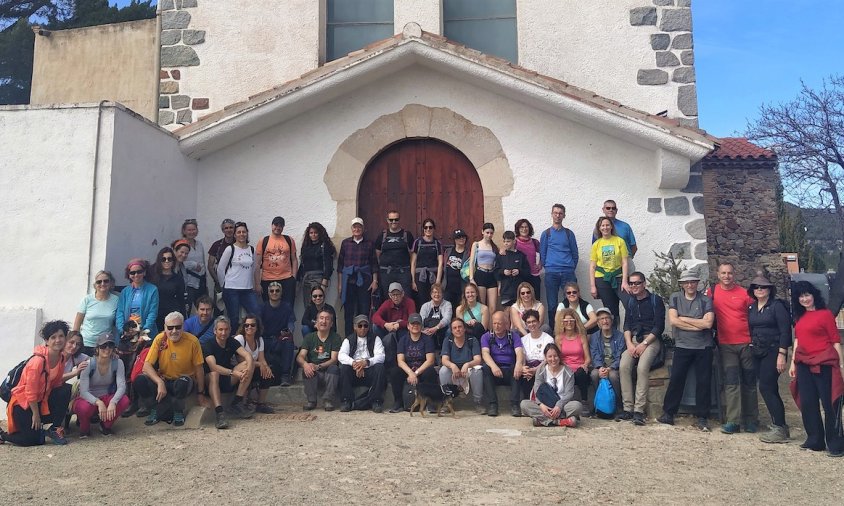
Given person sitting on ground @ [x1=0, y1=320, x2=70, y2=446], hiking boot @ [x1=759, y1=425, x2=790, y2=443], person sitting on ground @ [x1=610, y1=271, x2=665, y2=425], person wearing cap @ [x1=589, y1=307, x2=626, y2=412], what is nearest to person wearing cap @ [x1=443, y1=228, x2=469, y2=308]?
person wearing cap @ [x1=589, y1=307, x2=626, y2=412]

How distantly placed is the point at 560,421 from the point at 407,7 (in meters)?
5.51

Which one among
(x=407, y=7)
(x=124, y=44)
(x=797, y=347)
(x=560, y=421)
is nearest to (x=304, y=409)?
(x=560, y=421)

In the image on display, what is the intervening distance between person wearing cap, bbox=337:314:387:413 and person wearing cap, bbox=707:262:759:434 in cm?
291

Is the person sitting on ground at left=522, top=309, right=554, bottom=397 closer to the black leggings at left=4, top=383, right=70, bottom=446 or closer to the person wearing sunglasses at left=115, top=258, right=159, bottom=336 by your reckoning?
the person wearing sunglasses at left=115, top=258, right=159, bottom=336

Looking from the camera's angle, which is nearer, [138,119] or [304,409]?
[304,409]

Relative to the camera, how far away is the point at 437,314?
652 cm

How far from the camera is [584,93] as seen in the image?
700 cm

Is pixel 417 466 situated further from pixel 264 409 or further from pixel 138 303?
pixel 138 303

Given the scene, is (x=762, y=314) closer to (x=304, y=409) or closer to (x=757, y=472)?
(x=757, y=472)

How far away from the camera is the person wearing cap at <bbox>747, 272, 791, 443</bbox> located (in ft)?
16.6

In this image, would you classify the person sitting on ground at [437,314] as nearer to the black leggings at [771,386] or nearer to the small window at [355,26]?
the black leggings at [771,386]

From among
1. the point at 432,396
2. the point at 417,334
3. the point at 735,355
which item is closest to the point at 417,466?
the point at 432,396

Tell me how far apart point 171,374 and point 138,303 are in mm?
852

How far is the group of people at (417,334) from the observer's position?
5.07m
